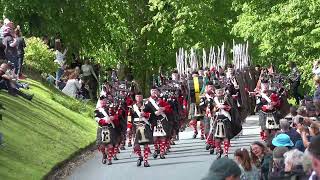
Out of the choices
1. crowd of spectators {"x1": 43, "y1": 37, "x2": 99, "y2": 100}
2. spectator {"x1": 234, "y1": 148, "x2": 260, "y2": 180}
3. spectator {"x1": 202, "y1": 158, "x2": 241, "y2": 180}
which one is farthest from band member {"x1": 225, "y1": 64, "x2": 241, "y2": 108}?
spectator {"x1": 202, "y1": 158, "x2": 241, "y2": 180}

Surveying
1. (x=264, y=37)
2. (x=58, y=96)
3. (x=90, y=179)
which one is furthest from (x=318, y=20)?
(x=90, y=179)

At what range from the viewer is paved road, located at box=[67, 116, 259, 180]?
2144 cm

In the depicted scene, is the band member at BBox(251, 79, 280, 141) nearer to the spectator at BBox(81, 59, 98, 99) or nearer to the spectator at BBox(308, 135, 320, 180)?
the spectator at BBox(81, 59, 98, 99)

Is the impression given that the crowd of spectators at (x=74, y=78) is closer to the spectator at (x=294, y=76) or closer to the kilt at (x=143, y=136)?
the spectator at (x=294, y=76)

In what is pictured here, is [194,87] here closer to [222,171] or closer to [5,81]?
[5,81]

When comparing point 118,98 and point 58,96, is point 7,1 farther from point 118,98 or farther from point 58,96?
point 118,98

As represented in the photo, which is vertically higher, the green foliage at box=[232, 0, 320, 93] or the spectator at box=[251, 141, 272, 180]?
the green foliage at box=[232, 0, 320, 93]

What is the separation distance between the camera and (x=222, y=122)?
24.5 meters

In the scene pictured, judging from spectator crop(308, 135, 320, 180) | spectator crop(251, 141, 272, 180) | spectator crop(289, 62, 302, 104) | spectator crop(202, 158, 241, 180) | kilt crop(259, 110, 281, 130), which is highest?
spectator crop(289, 62, 302, 104)

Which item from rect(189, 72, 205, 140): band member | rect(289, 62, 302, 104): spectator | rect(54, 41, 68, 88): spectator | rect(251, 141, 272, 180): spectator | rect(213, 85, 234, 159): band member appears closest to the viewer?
rect(251, 141, 272, 180): spectator

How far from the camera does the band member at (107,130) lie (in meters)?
24.4

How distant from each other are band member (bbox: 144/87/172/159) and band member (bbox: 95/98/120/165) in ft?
3.18

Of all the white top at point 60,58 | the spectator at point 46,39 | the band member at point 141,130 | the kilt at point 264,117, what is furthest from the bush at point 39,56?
the kilt at point 264,117

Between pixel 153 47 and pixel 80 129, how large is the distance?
25.0m
